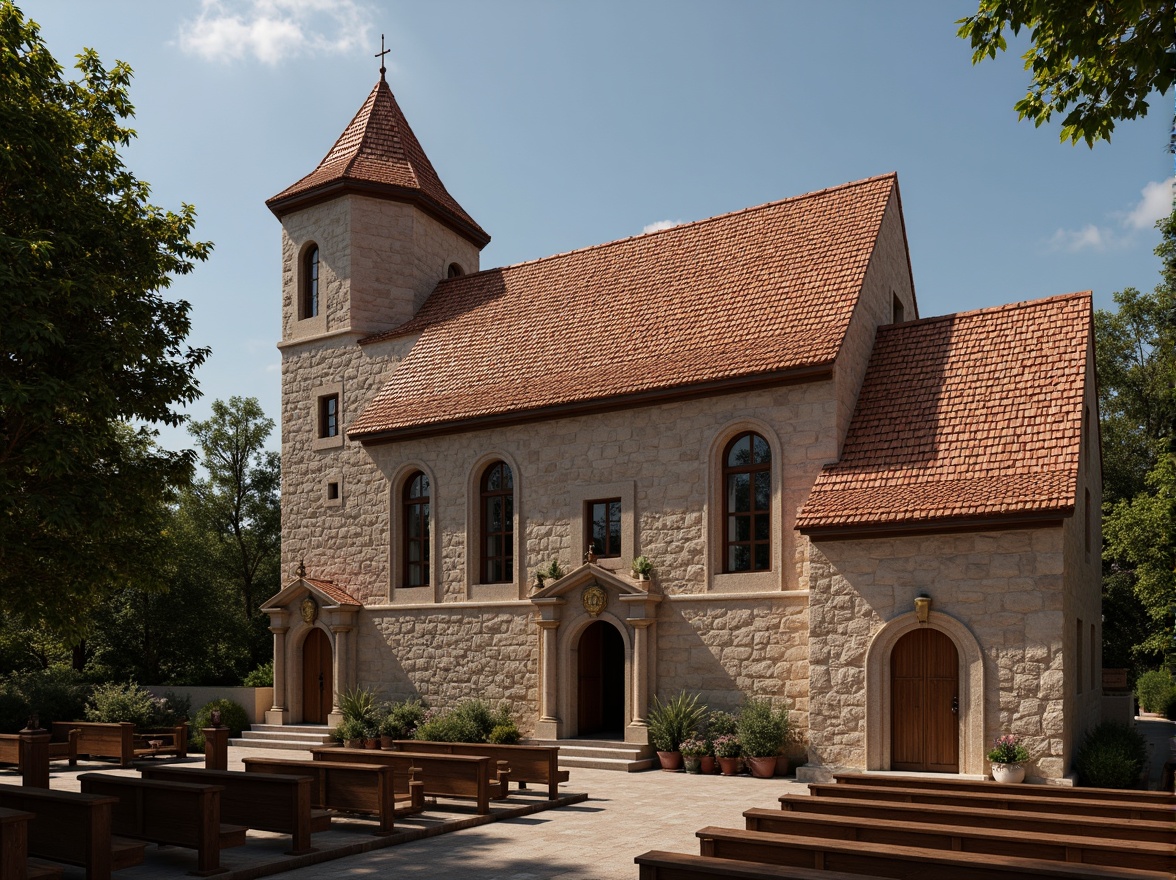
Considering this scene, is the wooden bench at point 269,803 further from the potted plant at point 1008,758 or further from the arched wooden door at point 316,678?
the arched wooden door at point 316,678

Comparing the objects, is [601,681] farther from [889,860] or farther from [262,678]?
[889,860]

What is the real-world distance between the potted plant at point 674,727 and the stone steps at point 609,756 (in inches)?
10.6

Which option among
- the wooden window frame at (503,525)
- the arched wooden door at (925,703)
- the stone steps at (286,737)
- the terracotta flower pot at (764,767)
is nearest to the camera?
the arched wooden door at (925,703)

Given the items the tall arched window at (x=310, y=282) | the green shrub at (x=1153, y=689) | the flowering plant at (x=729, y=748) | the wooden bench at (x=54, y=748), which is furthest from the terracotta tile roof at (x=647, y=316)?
the green shrub at (x=1153, y=689)

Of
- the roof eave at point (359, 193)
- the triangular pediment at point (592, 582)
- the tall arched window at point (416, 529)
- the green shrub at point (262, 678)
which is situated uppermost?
the roof eave at point (359, 193)

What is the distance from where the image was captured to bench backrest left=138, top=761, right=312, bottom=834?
10.6m

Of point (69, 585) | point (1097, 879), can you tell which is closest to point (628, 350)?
point (69, 585)

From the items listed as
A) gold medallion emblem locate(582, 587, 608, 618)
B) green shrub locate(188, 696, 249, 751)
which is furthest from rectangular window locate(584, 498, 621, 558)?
green shrub locate(188, 696, 249, 751)

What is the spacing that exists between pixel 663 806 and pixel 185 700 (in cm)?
1546

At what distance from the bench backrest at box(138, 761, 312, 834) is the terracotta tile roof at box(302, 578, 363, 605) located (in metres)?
11.9

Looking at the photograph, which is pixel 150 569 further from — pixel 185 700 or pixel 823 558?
pixel 185 700

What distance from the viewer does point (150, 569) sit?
1446cm

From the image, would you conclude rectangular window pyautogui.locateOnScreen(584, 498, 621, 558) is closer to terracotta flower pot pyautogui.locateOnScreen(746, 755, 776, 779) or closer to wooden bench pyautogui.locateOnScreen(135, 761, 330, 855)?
terracotta flower pot pyautogui.locateOnScreen(746, 755, 776, 779)

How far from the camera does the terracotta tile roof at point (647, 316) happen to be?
1930 centimetres
